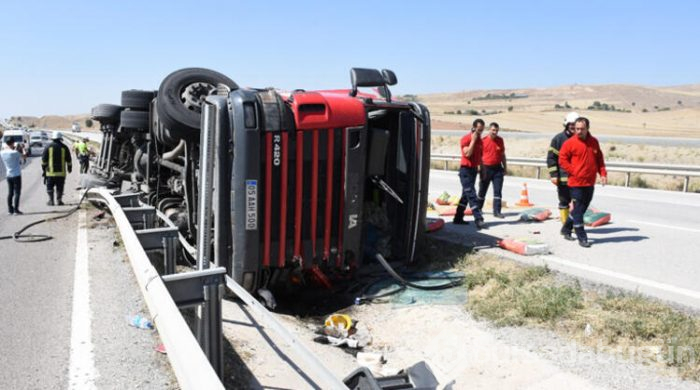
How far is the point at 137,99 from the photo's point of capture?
9.67 metres

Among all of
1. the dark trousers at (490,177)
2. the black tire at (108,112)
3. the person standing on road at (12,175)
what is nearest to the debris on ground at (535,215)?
the dark trousers at (490,177)

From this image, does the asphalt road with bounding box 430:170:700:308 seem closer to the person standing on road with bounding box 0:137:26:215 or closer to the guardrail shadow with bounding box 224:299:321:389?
the guardrail shadow with bounding box 224:299:321:389

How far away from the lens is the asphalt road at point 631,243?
5.85m

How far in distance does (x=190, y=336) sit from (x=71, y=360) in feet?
6.33

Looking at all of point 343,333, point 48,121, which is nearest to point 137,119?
point 343,333

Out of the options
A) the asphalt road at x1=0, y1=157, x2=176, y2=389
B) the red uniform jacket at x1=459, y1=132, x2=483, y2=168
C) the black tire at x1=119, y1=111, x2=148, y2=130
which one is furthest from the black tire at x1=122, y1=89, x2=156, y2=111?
the red uniform jacket at x1=459, y1=132, x2=483, y2=168

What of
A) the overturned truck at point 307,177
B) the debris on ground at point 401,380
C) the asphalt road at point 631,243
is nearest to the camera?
the debris on ground at point 401,380

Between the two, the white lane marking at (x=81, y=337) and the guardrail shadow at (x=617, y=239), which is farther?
the guardrail shadow at (x=617, y=239)

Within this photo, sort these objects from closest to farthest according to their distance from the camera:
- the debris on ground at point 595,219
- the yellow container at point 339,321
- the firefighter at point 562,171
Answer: the yellow container at point 339,321, the firefighter at point 562,171, the debris on ground at point 595,219

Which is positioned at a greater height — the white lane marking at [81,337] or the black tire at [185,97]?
the black tire at [185,97]

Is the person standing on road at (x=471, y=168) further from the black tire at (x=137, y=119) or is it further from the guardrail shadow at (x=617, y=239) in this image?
the black tire at (x=137, y=119)

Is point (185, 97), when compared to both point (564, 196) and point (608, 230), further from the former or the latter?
point (608, 230)

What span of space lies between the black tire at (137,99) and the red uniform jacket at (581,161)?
633 cm

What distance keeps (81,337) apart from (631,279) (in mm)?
4984
